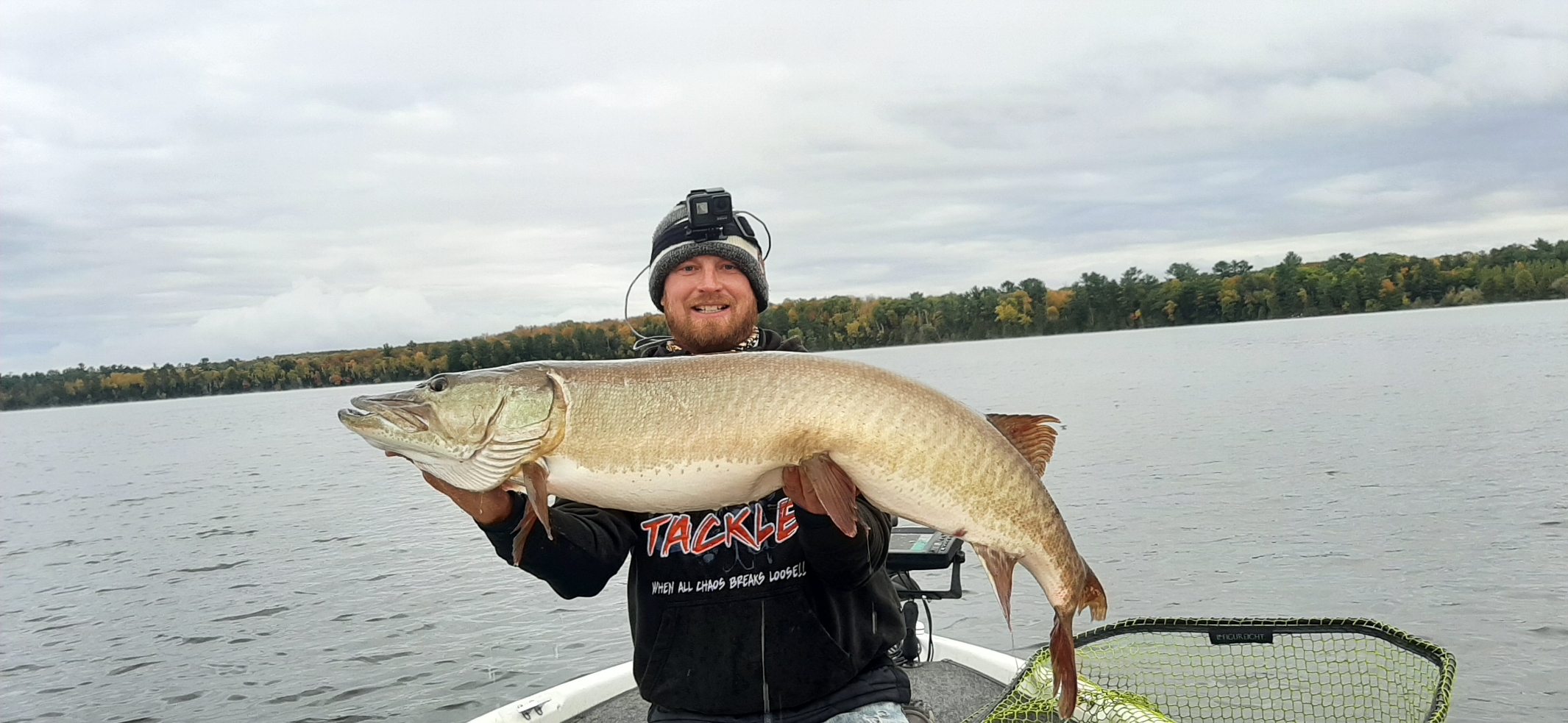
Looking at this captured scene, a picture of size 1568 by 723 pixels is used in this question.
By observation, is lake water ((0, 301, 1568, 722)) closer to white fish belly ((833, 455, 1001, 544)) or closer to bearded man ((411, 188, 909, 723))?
bearded man ((411, 188, 909, 723))

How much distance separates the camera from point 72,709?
9227mm

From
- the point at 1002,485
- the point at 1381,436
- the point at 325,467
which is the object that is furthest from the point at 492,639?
the point at 325,467

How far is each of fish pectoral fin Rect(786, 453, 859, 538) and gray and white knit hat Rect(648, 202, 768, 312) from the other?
52.4 inches

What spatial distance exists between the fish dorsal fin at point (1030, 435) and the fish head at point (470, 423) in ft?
4.20

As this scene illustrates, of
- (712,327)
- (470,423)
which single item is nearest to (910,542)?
(712,327)

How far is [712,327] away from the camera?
11.8ft

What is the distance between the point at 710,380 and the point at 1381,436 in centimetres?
1774

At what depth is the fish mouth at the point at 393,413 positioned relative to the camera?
8.22 feet

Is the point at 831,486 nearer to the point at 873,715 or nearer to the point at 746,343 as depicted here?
the point at 873,715

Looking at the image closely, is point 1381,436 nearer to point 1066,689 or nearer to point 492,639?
point 492,639

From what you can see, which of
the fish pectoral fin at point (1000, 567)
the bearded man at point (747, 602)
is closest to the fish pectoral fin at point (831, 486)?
the bearded man at point (747, 602)

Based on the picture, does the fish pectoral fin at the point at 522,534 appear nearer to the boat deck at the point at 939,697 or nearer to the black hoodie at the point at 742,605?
the black hoodie at the point at 742,605

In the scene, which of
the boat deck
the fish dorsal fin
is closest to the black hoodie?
the fish dorsal fin

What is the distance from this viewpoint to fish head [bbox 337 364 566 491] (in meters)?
A: 2.51
